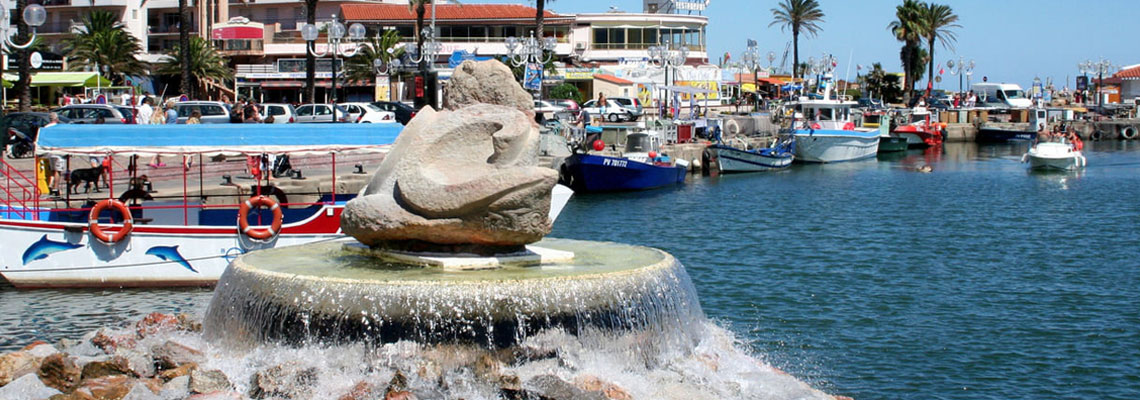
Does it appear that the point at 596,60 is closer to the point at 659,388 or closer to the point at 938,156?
the point at 938,156

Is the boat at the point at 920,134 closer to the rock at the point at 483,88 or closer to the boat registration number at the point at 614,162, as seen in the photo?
the boat registration number at the point at 614,162

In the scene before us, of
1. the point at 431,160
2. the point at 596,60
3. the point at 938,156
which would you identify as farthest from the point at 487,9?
the point at 431,160

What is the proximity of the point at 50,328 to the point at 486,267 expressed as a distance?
815 cm

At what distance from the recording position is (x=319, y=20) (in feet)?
287

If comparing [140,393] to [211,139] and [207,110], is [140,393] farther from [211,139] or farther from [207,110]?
[207,110]

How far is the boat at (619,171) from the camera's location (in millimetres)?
42781

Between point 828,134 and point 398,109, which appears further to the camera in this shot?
point 828,134

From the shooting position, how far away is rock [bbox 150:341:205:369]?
45.0 ft

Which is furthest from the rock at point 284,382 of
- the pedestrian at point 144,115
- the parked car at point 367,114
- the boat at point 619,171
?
the parked car at point 367,114

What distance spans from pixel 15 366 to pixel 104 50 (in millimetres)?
54907

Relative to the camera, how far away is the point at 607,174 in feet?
142

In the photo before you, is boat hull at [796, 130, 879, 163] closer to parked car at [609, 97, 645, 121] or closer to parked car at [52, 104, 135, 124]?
parked car at [609, 97, 645, 121]

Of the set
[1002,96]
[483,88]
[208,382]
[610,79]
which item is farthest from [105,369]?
[1002,96]

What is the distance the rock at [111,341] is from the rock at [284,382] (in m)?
3.47
